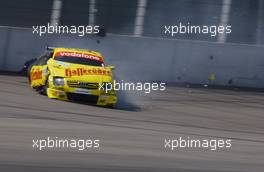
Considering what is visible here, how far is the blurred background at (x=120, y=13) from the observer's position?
22531 mm

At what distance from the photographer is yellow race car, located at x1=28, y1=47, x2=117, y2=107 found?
15562 millimetres

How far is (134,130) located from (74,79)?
3489 millimetres

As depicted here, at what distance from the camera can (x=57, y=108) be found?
14461 mm

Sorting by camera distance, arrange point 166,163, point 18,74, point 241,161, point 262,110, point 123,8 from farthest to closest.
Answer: point 123,8, point 18,74, point 262,110, point 241,161, point 166,163

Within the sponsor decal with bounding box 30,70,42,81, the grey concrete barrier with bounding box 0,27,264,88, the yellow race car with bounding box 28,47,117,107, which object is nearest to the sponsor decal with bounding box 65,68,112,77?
the yellow race car with bounding box 28,47,117,107

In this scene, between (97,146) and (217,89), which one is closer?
(97,146)

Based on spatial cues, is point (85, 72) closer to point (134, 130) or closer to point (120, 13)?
point (134, 130)

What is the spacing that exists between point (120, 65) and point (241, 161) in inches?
453

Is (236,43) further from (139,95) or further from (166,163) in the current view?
(166,163)

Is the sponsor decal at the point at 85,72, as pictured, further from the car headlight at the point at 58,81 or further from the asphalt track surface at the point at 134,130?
the asphalt track surface at the point at 134,130

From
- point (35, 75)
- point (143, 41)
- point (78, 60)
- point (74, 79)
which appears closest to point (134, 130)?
point (74, 79)

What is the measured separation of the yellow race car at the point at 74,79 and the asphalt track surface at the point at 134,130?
0.90 ft

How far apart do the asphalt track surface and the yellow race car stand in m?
0.28

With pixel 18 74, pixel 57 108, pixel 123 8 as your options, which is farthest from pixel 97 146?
pixel 123 8
